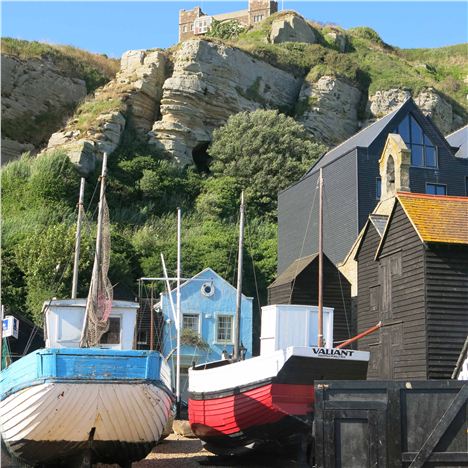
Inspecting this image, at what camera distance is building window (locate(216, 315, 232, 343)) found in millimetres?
38094

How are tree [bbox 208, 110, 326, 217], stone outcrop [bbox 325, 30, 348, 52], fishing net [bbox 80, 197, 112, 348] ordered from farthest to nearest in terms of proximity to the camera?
stone outcrop [bbox 325, 30, 348, 52]
tree [bbox 208, 110, 326, 217]
fishing net [bbox 80, 197, 112, 348]

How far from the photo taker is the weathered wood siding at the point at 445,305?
805 inches

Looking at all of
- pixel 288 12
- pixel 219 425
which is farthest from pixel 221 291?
pixel 288 12

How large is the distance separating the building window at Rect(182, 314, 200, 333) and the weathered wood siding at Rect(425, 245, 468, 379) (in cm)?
1863

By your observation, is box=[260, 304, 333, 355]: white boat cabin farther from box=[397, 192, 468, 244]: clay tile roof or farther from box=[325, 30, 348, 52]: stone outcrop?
box=[325, 30, 348, 52]: stone outcrop

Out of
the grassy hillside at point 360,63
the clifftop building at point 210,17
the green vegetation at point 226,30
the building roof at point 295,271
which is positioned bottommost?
the building roof at point 295,271

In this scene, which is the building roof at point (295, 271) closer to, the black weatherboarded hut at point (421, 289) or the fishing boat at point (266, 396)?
the black weatherboarded hut at point (421, 289)

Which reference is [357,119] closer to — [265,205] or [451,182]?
[265,205]

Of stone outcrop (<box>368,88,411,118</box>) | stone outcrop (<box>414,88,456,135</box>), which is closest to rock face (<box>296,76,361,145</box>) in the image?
stone outcrop (<box>368,88,411,118</box>)

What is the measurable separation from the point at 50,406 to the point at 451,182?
30.7 metres

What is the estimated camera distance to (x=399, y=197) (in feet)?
72.8

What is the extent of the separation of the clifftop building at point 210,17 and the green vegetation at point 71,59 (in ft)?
71.8

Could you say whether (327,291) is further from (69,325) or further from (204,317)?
(69,325)

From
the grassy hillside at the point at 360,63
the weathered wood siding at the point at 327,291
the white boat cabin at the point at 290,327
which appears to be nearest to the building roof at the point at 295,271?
the weathered wood siding at the point at 327,291
